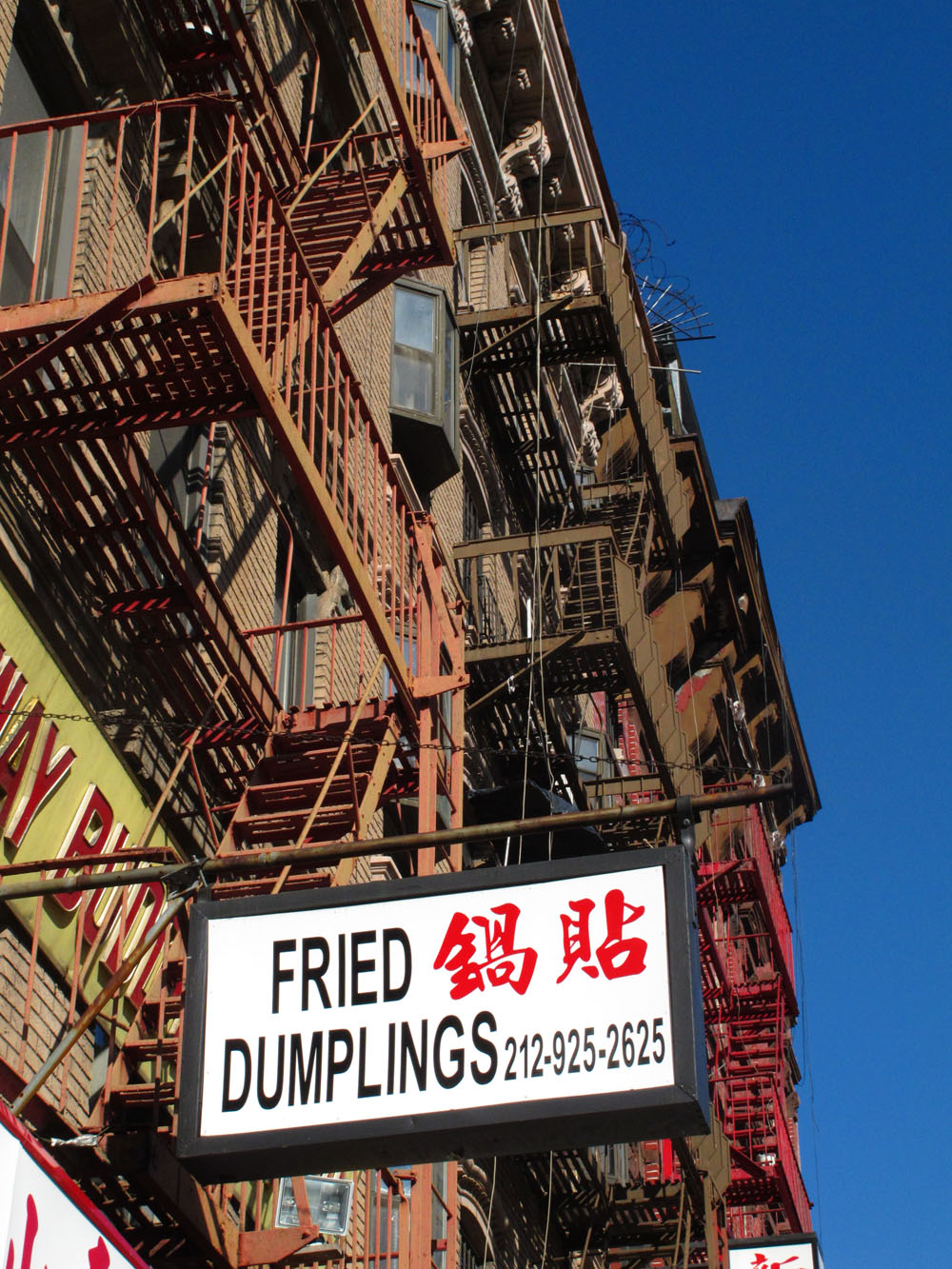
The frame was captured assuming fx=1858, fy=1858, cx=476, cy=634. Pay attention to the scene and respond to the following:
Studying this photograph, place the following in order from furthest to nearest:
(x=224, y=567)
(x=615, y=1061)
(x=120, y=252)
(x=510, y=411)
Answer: (x=510, y=411) → (x=224, y=567) → (x=120, y=252) → (x=615, y=1061)

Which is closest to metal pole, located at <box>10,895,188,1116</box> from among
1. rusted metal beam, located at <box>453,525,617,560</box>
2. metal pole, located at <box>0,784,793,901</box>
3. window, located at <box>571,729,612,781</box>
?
metal pole, located at <box>0,784,793,901</box>

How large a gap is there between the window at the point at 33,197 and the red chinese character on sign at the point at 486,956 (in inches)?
202

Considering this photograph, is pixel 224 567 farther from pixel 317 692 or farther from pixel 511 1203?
pixel 511 1203

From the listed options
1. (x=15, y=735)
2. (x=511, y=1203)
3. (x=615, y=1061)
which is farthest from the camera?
(x=511, y=1203)

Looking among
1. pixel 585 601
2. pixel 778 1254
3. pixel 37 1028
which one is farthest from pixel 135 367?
pixel 778 1254

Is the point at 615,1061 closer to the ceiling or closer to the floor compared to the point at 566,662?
closer to the floor

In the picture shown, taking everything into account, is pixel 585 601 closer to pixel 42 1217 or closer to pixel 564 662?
pixel 564 662

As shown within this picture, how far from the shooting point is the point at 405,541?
12242 millimetres

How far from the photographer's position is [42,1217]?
16.0 feet

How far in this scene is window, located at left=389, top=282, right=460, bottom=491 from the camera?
17.6m

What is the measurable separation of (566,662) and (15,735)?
421 inches

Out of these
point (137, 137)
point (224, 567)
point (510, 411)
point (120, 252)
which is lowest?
point (224, 567)

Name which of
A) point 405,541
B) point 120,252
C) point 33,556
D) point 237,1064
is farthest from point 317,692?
point 237,1064

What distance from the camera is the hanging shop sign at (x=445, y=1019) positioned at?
5.44 metres
